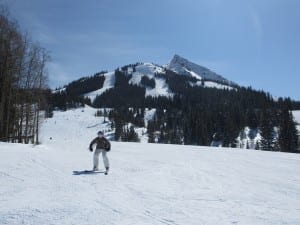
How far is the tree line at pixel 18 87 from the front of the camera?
96.8 ft

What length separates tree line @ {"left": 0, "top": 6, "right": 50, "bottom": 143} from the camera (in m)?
29.5

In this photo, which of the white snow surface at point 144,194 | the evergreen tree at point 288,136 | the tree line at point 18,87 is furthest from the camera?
the evergreen tree at point 288,136

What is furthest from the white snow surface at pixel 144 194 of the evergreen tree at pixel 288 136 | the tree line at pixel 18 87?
the evergreen tree at pixel 288 136

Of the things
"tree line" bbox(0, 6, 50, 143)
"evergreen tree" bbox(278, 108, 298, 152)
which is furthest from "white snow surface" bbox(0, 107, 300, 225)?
"evergreen tree" bbox(278, 108, 298, 152)

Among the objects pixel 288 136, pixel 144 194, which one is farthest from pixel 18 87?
pixel 288 136

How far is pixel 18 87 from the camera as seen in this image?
31.7 m

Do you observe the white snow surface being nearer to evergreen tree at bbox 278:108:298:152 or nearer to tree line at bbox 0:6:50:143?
tree line at bbox 0:6:50:143

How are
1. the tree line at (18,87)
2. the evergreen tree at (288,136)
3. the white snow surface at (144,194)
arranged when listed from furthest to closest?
the evergreen tree at (288,136) < the tree line at (18,87) < the white snow surface at (144,194)

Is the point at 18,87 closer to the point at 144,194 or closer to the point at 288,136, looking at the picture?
the point at 144,194

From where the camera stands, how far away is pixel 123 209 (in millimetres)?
9016

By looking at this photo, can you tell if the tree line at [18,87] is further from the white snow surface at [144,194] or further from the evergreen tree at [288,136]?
the evergreen tree at [288,136]

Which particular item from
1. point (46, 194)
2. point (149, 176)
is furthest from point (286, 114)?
point (46, 194)

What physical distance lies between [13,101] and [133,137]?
92796 mm

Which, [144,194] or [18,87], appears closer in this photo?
[144,194]
